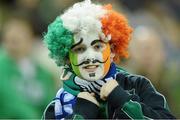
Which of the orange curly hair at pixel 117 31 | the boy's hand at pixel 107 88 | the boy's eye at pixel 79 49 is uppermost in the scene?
the orange curly hair at pixel 117 31

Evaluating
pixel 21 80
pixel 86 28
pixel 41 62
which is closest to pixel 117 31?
pixel 86 28

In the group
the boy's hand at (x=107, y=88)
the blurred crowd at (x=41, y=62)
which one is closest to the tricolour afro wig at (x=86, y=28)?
the boy's hand at (x=107, y=88)

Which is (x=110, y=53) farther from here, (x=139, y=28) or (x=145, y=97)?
(x=139, y=28)

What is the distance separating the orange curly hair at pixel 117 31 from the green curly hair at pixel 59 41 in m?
0.14

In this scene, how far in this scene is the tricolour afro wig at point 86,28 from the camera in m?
2.60

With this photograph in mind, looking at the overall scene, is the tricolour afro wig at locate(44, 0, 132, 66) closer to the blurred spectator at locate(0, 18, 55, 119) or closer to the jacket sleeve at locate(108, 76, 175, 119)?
the jacket sleeve at locate(108, 76, 175, 119)

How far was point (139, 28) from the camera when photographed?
5.53m

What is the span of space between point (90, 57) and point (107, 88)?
123 millimetres

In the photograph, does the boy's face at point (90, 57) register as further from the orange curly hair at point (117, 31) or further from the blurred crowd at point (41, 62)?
the blurred crowd at point (41, 62)

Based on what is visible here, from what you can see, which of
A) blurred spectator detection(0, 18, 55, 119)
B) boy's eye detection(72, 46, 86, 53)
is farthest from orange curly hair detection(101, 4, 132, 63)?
blurred spectator detection(0, 18, 55, 119)

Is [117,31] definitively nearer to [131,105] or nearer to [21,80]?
[131,105]

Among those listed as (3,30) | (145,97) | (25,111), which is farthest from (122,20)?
(3,30)

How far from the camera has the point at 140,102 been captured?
8.46 ft

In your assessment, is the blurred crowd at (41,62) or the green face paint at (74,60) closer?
the green face paint at (74,60)
